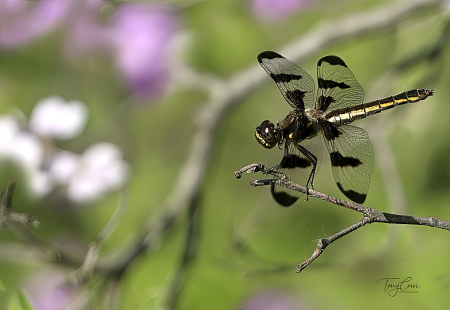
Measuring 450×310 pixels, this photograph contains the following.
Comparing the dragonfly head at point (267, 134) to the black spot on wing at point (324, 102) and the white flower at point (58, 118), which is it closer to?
the black spot on wing at point (324, 102)

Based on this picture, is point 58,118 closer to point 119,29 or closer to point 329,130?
point 119,29

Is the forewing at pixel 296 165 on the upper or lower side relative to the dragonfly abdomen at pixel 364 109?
lower

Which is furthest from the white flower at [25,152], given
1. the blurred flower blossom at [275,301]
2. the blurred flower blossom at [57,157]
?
the blurred flower blossom at [275,301]

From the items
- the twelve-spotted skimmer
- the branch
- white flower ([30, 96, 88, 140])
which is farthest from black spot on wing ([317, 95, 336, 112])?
white flower ([30, 96, 88, 140])

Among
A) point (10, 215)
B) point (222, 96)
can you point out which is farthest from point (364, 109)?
point (10, 215)

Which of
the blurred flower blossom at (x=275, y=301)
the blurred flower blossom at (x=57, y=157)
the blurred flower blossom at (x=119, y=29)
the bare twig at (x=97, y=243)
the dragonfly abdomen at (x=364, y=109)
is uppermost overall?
the blurred flower blossom at (x=119, y=29)

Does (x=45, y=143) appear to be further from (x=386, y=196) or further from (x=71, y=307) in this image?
(x=386, y=196)

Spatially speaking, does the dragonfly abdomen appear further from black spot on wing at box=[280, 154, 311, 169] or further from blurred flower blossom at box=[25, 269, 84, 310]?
blurred flower blossom at box=[25, 269, 84, 310]

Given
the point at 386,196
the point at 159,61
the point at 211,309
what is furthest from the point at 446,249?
the point at 159,61
